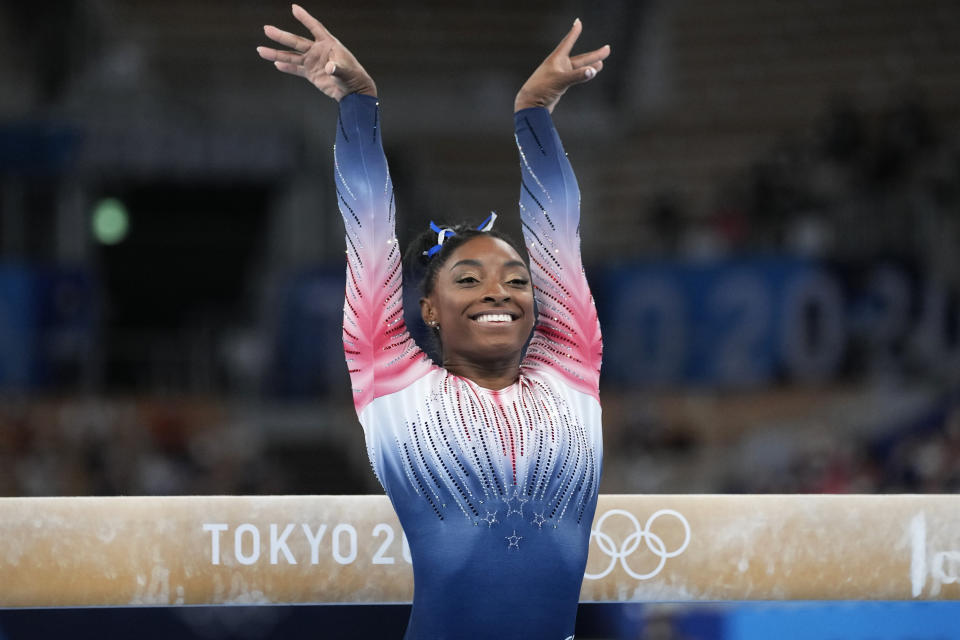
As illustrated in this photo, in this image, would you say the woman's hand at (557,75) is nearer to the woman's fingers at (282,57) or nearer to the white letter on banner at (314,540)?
the woman's fingers at (282,57)

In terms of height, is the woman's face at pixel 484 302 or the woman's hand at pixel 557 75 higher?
the woman's hand at pixel 557 75

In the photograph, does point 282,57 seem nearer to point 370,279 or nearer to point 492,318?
point 370,279

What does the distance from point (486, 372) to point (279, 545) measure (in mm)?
793

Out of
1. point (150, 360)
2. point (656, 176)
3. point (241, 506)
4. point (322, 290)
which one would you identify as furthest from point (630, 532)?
point (656, 176)

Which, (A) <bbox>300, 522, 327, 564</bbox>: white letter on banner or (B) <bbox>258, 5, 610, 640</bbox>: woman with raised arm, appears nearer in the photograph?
(B) <bbox>258, 5, 610, 640</bbox>: woman with raised arm

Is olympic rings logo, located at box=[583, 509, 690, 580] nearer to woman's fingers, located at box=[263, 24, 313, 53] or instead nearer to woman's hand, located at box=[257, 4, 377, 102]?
woman's hand, located at box=[257, 4, 377, 102]

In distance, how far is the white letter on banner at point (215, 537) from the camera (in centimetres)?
306

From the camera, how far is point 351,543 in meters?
3.11

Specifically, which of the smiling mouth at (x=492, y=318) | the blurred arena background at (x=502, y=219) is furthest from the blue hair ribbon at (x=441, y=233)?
the blurred arena background at (x=502, y=219)

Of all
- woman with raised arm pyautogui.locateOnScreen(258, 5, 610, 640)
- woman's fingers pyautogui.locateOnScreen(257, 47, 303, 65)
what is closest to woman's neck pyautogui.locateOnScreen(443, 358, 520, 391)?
woman with raised arm pyautogui.locateOnScreen(258, 5, 610, 640)

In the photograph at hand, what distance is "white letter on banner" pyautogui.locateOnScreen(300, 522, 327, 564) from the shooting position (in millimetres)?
3096

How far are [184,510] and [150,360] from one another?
349 inches

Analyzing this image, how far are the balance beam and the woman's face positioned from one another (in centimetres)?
64

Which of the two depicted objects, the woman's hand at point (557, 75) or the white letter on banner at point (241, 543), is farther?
the white letter on banner at point (241, 543)
